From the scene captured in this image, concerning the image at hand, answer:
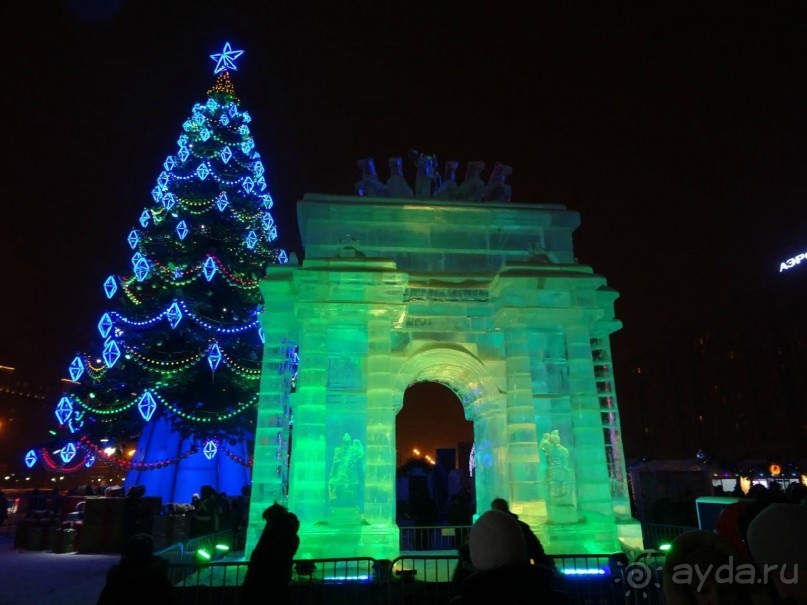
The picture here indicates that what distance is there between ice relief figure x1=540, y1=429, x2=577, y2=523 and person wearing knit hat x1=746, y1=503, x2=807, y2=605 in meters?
9.70

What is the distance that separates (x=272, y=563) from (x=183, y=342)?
14815 millimetres

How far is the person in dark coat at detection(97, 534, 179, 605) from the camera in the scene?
13.0ft

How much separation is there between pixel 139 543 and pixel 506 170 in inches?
540

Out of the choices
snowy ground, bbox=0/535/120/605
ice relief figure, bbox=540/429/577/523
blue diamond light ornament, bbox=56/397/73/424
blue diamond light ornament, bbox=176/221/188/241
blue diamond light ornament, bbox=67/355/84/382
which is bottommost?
snowy ground, bbox=0/535/120/605

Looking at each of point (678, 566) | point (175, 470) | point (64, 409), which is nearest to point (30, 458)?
point (64, 409)

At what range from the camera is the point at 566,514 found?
11523mm

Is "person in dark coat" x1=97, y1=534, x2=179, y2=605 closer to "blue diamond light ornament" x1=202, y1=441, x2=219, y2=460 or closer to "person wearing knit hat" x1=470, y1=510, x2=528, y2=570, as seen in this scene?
"person wearing knit hat" x1=470, y1=510, x2=528, y2=570

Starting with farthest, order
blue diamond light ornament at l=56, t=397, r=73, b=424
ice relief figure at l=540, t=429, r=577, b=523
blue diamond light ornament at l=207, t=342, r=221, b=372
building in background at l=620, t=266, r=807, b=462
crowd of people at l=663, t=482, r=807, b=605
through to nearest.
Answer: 1. building in background at l=620, t=266, r=807, b=462
2. blue diamond light ornament at l=207, t=342, r=221, b=372
3. blue diamond light ornament at l=56, t=397, r=73, b=424
4. ice relief figure at l=540, t=429, r=577, b=523
5. crowd of people at l=663, t=482, r=807, b=605

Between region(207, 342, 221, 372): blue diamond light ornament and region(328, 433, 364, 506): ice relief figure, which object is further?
region(207, 342, 221, 372): blue diamond light ornament

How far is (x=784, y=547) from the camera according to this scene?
2.46 metres

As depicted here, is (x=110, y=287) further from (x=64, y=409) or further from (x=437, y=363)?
(x=437, y=363)

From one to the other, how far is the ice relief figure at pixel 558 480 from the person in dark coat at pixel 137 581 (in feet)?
30.2

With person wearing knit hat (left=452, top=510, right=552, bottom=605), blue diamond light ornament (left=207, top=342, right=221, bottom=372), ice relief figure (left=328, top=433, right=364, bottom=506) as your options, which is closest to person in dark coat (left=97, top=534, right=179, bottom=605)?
person wearing knit hat (left=452, top=510, right=552, bottom=605)

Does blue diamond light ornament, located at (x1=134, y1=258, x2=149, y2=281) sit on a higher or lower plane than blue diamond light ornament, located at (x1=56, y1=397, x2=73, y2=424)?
higher
